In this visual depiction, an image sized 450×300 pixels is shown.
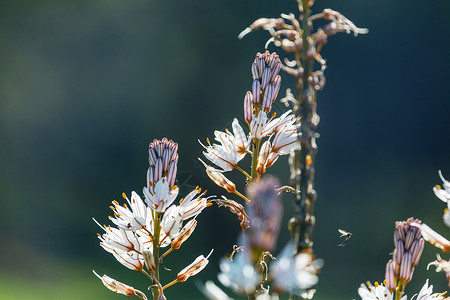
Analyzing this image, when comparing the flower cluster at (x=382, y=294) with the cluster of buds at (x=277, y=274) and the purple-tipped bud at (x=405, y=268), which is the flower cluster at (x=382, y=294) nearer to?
the purple-tipped bud at (x=405, y=268)

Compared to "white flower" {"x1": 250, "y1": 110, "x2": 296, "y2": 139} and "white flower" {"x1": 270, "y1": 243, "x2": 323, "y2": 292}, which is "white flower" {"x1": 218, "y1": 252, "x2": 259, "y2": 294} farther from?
"white flower" {"x1": 250, "y1": 110, "x2": 296, "y2": 139}

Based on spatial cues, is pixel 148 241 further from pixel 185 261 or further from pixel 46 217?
pixel 46 217

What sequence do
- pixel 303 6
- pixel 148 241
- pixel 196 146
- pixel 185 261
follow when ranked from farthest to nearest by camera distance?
pixel 196 146 → pixel 185 261 → pixel 148 241 → pixel 303 6

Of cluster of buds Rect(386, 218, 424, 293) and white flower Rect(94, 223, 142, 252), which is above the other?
white flower Rect(94, 223, 142, 252)

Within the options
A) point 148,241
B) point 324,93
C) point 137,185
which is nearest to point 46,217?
point 137,185

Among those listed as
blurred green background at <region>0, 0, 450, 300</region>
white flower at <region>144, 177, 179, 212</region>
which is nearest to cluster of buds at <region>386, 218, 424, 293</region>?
white flower at <region>144, 177, 179, 212</region>

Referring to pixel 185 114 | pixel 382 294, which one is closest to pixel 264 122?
pixel 382 294

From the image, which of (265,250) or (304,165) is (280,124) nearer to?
(304,165)
